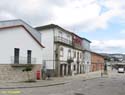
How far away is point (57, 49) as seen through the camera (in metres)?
53.7

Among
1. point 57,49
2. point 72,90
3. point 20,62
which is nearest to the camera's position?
point 72,90

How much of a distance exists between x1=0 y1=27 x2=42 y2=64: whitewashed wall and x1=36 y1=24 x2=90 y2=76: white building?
461 inches

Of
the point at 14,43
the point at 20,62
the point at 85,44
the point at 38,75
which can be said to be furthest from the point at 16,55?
the point at 85,44

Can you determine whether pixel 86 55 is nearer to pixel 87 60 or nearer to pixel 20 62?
pixel 87 60

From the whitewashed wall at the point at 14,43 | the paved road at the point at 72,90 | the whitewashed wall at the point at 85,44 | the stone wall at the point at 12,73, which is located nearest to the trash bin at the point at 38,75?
the whitewashed wall at the point at 14,43

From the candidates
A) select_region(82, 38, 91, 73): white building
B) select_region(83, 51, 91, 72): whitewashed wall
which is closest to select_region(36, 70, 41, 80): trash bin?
select_region(82, 38, 91, 73): white building

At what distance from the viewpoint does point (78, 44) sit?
70625 mm

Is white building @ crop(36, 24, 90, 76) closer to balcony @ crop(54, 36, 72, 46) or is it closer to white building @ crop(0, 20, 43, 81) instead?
balcony @ crop(54, 36, 72, 46)

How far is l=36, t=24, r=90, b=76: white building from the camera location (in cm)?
5350

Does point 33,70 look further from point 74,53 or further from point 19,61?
point 74,53

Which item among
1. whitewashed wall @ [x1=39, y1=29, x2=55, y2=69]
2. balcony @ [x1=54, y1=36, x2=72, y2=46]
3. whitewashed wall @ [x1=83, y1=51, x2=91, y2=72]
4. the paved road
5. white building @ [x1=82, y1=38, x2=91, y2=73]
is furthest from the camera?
whitewashed wall @ [x1=83, y1=51, x2=91, y2=72]

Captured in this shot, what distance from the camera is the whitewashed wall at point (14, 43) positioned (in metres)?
36.1

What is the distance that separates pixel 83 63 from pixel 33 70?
1379 inches

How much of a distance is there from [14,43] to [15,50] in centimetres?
100
